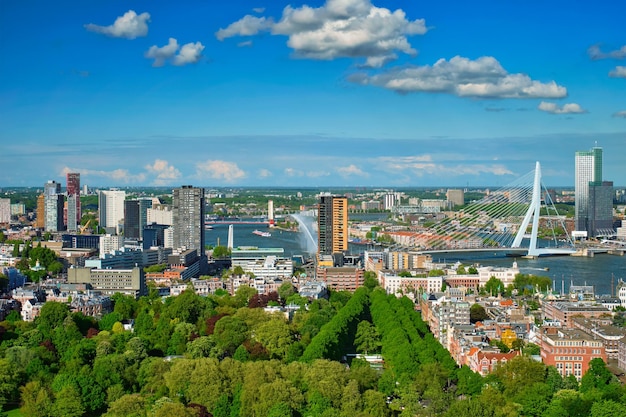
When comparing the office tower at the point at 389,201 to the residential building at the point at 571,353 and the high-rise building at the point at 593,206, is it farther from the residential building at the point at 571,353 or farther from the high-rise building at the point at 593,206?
the residential building at the point at 571,353

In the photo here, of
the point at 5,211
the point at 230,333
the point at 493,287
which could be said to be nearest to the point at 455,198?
the point at 5,211

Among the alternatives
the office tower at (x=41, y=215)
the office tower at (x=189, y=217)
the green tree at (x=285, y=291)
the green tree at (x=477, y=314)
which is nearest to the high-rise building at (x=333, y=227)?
the office tower at (x=189, y=217)

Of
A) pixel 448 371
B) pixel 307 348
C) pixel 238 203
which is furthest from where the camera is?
pixel 238 203

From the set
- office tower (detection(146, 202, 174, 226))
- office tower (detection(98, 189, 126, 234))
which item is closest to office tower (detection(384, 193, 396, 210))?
office tower (detection(98, 189, 126, 234))

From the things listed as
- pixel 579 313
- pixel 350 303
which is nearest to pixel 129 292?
pixel 350 303

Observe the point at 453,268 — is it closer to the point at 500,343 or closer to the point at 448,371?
the point at 500,343

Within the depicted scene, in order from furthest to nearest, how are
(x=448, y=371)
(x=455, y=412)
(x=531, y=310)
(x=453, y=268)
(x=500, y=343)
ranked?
(x=453, y=268)
(x=531, y=310)
(x=500, y=343)
(x=448, y=371)
(x=455, y=412)

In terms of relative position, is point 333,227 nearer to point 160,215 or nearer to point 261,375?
point 160,215
